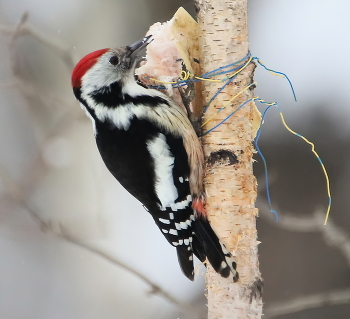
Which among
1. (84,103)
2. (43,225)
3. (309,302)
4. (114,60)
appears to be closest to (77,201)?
(43,225)

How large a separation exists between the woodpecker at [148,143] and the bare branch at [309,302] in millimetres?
457

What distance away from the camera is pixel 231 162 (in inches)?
35.6

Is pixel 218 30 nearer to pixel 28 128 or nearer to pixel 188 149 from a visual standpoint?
pixel 188 149

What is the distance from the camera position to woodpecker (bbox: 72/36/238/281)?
2.98ft

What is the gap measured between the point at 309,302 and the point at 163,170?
0.79 meters

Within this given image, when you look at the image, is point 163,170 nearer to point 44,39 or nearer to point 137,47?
point 137,47

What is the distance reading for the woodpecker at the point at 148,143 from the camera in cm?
91

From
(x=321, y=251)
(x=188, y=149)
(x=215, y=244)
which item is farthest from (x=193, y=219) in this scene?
Answer: (x=321, y=251)

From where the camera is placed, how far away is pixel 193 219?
94cm

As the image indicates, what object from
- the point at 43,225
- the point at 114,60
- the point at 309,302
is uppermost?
the point at 114,60

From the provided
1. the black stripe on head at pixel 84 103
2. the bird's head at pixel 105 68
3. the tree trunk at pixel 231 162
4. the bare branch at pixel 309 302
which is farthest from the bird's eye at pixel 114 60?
the bare branch at pixel 309 302

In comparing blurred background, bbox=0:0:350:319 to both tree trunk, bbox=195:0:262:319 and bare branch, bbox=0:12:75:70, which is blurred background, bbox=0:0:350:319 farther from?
tree trunk, bbox=195:0:262:319

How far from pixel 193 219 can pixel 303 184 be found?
542 millimetres

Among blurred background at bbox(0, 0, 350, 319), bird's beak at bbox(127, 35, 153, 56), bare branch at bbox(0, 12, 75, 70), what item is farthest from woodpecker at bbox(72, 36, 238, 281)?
bare branch at bbox(0, 12, 75, 70)
